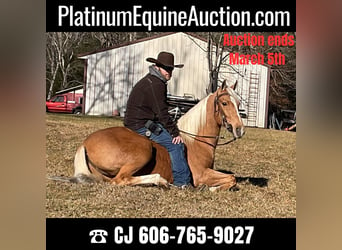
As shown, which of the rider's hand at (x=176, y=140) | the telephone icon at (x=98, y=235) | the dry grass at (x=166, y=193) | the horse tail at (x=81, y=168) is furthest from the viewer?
the rider's hand at (x=176, y=140)

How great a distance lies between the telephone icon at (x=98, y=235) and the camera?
331 centimetres

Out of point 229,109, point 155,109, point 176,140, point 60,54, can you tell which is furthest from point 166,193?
point 60,54

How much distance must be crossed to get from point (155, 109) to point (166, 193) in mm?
672

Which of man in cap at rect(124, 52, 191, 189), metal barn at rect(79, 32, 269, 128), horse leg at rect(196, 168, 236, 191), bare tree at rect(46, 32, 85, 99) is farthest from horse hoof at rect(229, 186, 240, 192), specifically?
bare tree at rect(46, 32, 85, 99)

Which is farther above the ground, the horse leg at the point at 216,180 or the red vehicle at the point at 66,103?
the red vehicle at the point at 66,103

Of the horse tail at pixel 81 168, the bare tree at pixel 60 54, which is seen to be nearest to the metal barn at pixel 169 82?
the bare tree at pixel 60 54

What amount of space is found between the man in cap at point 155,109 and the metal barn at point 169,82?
0.06 metres

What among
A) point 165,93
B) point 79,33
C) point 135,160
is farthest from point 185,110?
point 79,33

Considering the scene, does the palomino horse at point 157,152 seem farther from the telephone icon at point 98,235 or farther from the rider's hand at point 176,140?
the telephone icon at point 98,235

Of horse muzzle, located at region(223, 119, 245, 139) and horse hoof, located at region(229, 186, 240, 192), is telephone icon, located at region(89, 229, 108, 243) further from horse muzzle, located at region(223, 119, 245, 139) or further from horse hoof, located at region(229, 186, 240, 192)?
horse muzzle, located at region(223, 119, 245, 139)

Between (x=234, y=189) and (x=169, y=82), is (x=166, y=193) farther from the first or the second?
(x=169, y=82)
